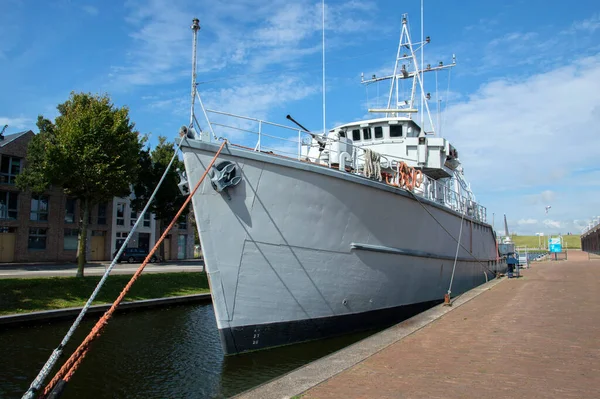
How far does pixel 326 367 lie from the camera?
5.86 m

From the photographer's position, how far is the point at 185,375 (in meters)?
7.58

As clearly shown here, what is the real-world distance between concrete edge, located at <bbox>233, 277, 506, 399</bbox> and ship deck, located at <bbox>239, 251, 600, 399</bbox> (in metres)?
0.01

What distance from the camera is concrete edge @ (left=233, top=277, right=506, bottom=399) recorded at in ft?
16.2

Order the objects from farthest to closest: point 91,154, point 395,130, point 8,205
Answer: point 8,205, point 91,154, point 395,130

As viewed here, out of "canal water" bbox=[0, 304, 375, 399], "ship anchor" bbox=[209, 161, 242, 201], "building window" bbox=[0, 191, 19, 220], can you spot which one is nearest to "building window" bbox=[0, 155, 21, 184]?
"building window" bbox=[0, 191, 19, 220]

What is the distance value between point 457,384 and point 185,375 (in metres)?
4.64

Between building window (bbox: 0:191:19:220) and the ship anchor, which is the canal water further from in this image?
building window (bbox: 0:191:19:220)

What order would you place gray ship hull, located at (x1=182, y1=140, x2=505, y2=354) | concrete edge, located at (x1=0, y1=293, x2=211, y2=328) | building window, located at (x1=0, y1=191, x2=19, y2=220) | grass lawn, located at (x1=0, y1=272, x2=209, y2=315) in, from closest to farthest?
gray ship hull, located at (x1=182, y1=140, x2=505, y2=354) → concrete edge, located at (x1=0, y1=293, x2=211, y2=328) → grass lawn, located at (x1=0, y1=272, x2=209, y2=315) → building window, located at (x1=0, y1=191, x2=19, y2=220)

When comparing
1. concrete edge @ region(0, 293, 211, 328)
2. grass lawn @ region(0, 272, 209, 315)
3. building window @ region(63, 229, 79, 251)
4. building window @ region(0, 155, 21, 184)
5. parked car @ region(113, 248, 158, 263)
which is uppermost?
building window @ region(0, 155, 21, 184)

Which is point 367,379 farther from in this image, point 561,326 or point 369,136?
point 369,136

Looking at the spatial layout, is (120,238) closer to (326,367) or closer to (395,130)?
(395,130)

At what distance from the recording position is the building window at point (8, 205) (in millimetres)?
26266

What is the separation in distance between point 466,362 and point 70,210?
29541mm

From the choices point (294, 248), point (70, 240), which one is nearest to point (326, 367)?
point (294, 248)
